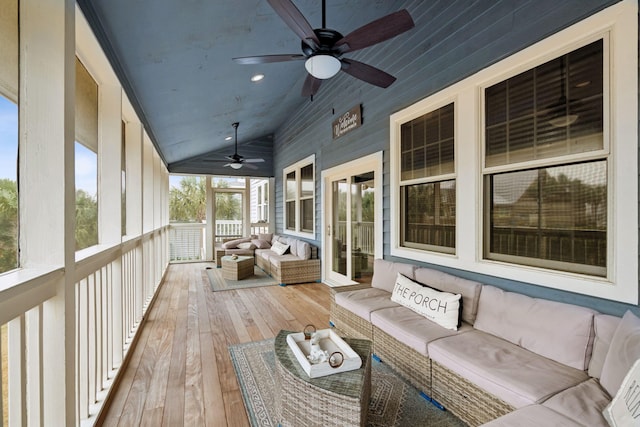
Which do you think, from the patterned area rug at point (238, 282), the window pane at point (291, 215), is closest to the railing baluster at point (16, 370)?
the patterned area rug at point (238, 282)

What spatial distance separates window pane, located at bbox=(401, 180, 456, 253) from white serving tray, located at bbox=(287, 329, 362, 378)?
1.70m

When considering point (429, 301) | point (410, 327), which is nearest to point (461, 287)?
point (429, 301)

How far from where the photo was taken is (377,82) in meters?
2.88

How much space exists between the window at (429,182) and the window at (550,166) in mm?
420

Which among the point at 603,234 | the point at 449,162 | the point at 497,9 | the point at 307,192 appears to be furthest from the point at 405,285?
the point at 307,192

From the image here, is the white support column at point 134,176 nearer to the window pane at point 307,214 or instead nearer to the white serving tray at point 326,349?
the white serving tray at point 326,349

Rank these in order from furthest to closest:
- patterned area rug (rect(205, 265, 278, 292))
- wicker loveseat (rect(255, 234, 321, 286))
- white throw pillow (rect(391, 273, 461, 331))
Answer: wicker loveseat (rect(255, 234, 321, 286)), patterned area rug (rect(205, 265, 278, 292)), white throw pillow (rect(391, 273, 461, 331))

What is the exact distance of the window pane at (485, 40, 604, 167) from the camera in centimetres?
199

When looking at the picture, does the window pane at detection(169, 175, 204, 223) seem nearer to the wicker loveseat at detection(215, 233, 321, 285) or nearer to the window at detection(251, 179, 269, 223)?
the window at detection(251, 179, 269, 223)

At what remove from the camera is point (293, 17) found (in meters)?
1.93

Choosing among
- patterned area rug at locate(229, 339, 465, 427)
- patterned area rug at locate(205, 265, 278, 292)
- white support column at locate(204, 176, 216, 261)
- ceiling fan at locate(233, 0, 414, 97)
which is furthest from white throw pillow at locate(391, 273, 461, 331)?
white support column at locate(204, 176, 216, 261)

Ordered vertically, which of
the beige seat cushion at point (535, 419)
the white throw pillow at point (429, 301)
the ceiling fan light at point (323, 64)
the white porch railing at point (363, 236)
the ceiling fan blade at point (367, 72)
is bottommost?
the beige seat cushion at point (535, 419)

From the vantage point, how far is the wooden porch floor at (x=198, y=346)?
2.08m

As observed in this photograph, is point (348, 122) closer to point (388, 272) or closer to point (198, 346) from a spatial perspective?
point (388, 272)
